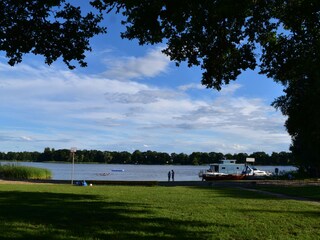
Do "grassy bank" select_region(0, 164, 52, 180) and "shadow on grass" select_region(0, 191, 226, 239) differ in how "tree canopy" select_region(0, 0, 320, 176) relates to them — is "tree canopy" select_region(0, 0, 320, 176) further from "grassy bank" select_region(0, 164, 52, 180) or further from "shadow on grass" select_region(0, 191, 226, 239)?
"grassy bank" select_region(0, 164, 52, 180)

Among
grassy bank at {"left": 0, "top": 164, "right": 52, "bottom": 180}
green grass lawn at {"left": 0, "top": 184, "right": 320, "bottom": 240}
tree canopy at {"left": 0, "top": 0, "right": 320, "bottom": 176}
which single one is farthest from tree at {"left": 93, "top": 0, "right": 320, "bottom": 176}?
grassy bank at {"left": 0, "top": 164, "right": 52, "bottom": 180}

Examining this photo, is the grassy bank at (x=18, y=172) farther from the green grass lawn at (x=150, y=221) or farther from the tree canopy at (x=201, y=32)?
the tree canopy at (x=201, y=32)

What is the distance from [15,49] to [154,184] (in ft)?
81.1

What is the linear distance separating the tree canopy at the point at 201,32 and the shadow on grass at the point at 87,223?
13.1ft

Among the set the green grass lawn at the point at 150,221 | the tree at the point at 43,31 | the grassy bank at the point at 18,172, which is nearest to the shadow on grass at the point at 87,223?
the green grass lawn at the point at 150,221

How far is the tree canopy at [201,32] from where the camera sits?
936 centimetres

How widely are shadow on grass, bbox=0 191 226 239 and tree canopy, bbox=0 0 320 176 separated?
13.1 feet

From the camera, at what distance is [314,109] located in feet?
66.1

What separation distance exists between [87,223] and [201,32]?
21.4ft

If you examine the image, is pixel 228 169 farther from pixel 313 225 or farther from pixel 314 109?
pixel 313 225

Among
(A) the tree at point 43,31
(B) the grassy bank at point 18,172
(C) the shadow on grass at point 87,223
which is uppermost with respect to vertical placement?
(A) the tree at point 43,31

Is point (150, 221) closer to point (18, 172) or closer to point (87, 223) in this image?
point (87, 223)

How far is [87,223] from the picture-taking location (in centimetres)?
1104

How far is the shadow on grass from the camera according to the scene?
372 inches
